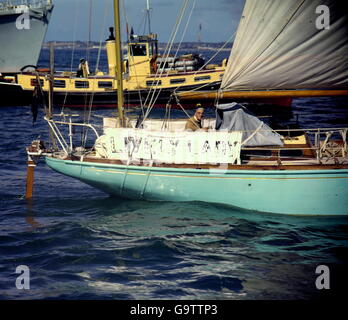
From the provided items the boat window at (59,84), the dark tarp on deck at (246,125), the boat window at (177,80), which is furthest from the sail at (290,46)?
the boat window at (59,84)

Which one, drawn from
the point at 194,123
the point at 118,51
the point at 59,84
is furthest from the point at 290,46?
the point at 59,84

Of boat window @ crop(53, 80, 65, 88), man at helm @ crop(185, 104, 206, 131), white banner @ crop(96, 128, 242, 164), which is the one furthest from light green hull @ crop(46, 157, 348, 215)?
boat window @ crop(53, 80, 65, 88)

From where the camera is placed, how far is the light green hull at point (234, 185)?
14031mm

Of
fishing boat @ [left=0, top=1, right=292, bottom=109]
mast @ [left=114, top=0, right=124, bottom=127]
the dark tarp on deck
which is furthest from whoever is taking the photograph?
fishing boat @ [left=0, top=1, right=292, bottom=109]

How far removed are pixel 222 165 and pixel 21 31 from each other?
1545 inches

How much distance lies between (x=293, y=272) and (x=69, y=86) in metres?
29.2

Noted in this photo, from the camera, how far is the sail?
13.6 meters

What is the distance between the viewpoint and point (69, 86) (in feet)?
125

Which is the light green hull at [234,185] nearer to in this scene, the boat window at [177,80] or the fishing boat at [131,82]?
the fishing boat at [131,82]

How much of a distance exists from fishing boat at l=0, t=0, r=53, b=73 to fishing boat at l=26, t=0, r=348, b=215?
34.5 m

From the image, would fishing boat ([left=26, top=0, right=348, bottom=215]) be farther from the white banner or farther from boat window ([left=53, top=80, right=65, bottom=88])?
boat window ([left=53, top=80, right=65, bottom=88])

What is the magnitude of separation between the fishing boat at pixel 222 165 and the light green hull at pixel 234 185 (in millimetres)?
25
